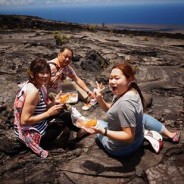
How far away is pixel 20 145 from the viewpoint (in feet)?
14.8

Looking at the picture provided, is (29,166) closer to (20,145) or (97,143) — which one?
(20,145)

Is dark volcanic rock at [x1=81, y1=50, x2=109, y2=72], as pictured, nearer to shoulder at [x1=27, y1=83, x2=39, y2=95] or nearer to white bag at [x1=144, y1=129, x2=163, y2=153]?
white bag at [x1=144, y1=129, x2=163, y2=153]

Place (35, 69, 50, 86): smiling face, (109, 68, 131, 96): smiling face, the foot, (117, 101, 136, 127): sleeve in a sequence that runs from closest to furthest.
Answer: (117, 101, 136, 127): sleeve
(109, 68, 131, 96): smiling face
(35, 69, 50, 86): smiling face
the foot

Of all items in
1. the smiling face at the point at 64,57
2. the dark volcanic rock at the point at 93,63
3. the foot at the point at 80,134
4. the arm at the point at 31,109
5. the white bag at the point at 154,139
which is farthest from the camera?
the dark volcanic rock at the point at 93,63

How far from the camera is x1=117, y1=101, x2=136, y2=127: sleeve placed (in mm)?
3488

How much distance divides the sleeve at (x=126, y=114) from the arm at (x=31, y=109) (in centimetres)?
105

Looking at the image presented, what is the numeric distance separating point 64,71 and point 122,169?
2899mm

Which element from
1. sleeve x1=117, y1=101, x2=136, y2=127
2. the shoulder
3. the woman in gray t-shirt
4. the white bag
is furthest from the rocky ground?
the shoulder

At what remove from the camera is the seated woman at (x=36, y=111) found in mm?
3879

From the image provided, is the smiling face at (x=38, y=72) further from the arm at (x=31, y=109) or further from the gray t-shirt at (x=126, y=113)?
the gray t-shirt at (x=126, y=113)

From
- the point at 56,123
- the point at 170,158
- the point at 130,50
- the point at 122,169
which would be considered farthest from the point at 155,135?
the point at 130,50

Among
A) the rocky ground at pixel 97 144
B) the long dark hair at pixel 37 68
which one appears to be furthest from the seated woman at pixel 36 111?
the rocky ground at pixel 97 144

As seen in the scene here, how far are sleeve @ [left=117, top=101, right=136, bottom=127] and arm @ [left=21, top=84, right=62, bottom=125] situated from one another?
1054 millimetres

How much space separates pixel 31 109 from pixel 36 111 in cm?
25
